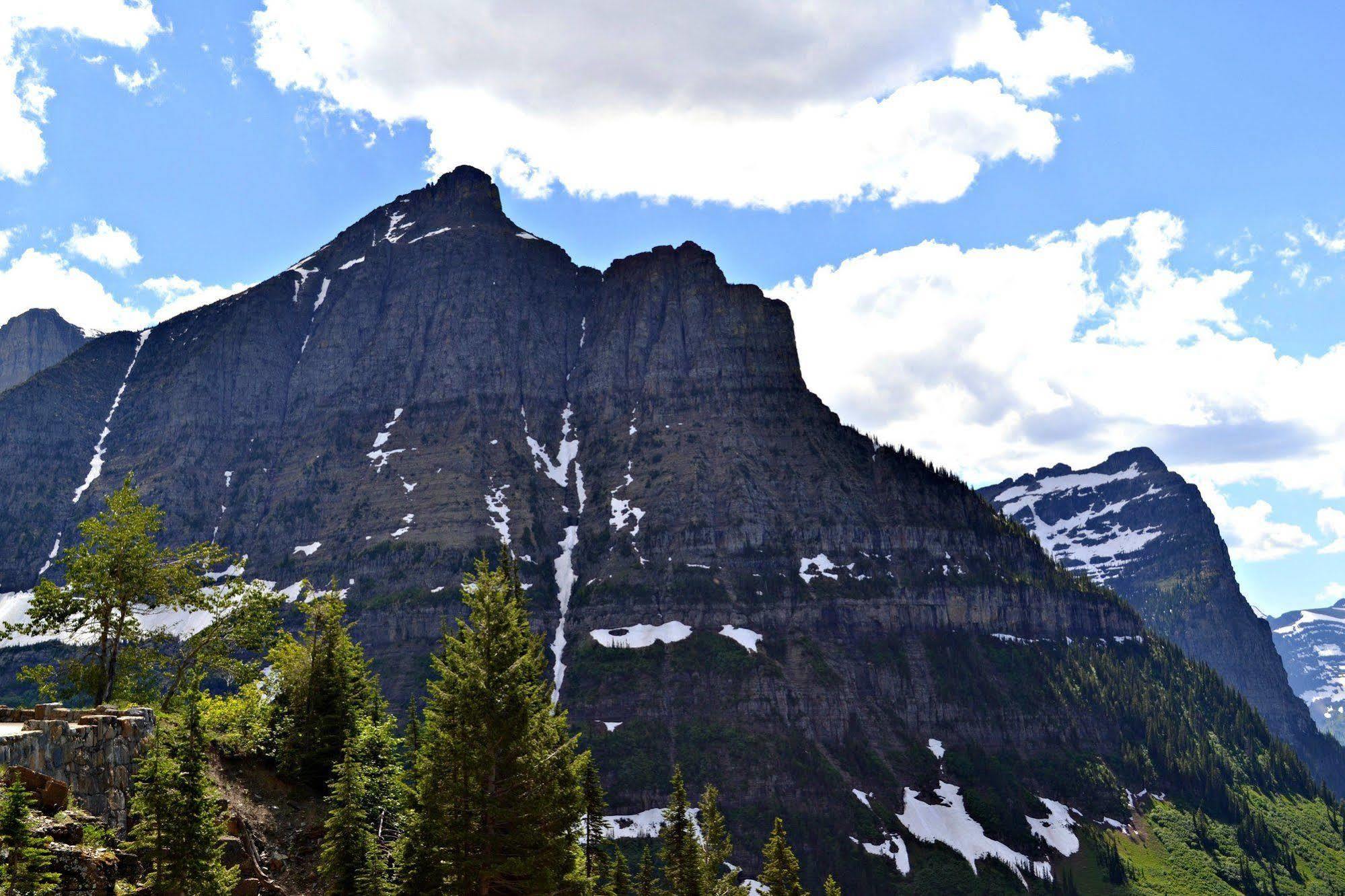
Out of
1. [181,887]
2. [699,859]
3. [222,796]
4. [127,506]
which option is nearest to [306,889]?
[222,796]

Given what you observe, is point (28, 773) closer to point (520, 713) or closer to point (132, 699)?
point (520, 713)

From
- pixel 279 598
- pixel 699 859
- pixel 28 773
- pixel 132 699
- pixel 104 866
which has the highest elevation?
pixel 279 598

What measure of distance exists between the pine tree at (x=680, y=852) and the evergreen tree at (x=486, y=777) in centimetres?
3295

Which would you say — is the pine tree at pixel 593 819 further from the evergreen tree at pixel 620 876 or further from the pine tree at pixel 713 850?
the pine tree at pixel 713 850

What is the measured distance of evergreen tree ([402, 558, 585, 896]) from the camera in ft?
135

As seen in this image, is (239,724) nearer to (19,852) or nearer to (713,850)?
(19,852)

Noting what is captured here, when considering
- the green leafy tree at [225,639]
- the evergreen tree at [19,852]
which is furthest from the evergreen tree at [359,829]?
the green leafy tree at [225,639]

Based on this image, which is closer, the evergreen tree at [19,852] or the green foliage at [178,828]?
the evergreen tree at [19,852]

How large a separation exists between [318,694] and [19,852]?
75.0ft

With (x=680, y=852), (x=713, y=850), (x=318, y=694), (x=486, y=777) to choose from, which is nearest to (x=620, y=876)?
(x=680, y=852)

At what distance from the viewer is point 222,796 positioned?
148 feet

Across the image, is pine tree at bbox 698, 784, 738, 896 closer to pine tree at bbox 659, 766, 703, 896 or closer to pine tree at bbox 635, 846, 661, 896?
pine tree at bbox 659, 766, 703, 896

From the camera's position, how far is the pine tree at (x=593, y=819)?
6944cm

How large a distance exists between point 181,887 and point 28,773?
6.64 metres
